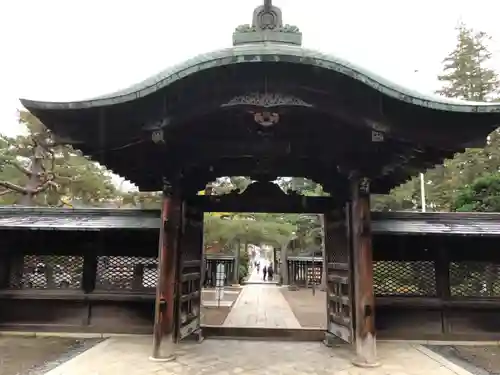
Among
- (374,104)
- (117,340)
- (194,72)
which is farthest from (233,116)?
(117,340)

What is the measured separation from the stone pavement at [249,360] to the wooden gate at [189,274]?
1.08 ft

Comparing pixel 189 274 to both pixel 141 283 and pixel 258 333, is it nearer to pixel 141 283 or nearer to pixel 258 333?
pixel 141 283

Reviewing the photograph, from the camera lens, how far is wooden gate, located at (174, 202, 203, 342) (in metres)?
5.88

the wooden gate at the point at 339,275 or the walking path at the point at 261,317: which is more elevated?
the wooden gate at the point at 339,275

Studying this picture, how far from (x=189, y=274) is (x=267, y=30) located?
382 centimetres

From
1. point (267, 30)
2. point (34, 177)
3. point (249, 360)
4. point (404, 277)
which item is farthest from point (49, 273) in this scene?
point (34, 177)

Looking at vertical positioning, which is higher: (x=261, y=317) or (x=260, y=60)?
(x=260, y=60)

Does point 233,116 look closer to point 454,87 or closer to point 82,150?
point 82,150

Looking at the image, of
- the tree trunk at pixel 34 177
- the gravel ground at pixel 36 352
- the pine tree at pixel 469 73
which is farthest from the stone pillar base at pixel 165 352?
the pine tree at pixel 469 73

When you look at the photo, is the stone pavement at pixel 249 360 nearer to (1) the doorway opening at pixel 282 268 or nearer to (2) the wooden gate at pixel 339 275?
(2) the wooden gate at pixel 339 275

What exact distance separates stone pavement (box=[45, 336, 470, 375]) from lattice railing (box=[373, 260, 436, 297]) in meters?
0.98

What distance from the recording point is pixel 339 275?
6434 millimetres

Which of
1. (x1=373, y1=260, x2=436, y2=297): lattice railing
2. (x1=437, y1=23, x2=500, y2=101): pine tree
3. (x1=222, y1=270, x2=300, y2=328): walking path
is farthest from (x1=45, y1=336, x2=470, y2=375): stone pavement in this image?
(x1=437, y1=23, x2=500, y2=101): pine tree

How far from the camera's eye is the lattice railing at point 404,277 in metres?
7.31
